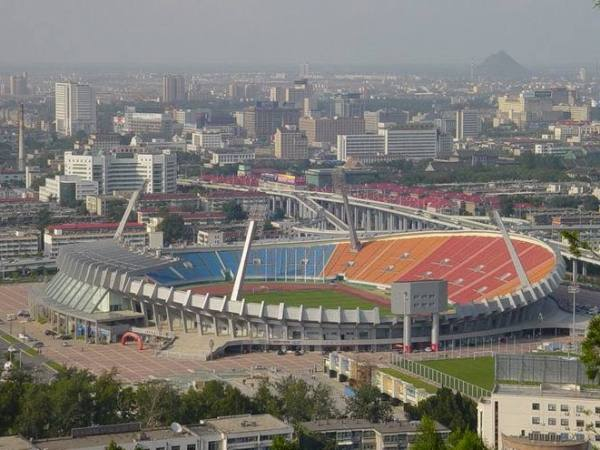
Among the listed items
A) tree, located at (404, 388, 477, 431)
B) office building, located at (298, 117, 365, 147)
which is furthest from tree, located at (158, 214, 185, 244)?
office building, located at (298, 117, 365, 147)

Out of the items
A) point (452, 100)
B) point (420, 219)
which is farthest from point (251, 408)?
point (452, 100)

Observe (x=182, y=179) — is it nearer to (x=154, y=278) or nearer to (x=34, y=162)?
(x=34, y=162)

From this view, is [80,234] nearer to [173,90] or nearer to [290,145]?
[290,145]

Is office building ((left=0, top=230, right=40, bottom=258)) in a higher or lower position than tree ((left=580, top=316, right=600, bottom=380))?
lower

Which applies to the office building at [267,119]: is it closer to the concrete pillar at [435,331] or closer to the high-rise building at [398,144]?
the high-rise building at [398,144]

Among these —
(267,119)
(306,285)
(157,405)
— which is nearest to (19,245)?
(306,285)

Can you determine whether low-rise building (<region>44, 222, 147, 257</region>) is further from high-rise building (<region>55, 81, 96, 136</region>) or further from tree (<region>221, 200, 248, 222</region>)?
high-rise building (<region>55, 81, 96, 136</region>)

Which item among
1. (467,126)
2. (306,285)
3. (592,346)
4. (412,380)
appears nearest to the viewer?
(592,346)
